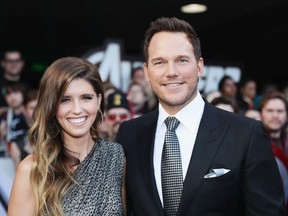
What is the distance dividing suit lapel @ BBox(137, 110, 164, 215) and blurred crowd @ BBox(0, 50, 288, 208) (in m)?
0.70

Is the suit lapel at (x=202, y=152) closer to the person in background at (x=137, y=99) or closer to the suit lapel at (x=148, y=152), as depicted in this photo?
the suit lapel at (x=148, y=152)

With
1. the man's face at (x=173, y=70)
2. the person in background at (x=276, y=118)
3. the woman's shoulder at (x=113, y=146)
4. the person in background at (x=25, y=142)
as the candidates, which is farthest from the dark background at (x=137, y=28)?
the man's face at (x=173, y=70)

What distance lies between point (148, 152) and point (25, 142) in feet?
7.83

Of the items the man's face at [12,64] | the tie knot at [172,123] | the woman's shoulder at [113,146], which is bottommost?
the woman's shoulder at [113,146]

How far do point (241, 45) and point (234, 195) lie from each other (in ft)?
20.5

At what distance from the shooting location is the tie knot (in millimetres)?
2273

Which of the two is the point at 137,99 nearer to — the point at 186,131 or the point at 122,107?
the point at 122,107

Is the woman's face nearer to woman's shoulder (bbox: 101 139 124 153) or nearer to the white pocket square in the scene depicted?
woman's shoulder (bbox: 101 139 124 153)

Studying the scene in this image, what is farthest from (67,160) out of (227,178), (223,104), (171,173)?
(223,104)

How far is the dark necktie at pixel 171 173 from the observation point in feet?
7.16

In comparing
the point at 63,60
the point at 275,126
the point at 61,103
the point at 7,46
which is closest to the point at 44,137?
the point at 61,103

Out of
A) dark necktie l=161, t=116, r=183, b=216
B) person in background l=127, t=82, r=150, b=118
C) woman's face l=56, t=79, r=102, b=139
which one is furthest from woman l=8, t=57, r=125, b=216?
person in background l=127, t=82, r=150, b=118

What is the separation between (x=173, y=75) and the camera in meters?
2.20

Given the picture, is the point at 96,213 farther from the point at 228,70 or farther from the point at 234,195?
the point at 228,70
